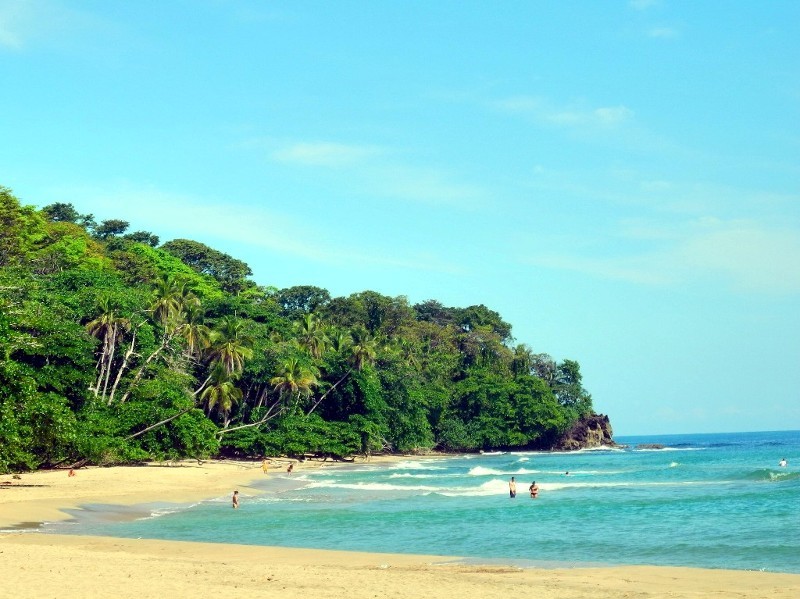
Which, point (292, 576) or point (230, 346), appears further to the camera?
point (230, 346)

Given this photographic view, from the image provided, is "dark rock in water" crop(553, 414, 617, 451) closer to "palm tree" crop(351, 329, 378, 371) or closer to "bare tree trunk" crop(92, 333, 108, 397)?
"palm tree" crop(351, 329, 378, 371)

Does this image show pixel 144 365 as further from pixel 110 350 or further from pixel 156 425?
pixel 156 425

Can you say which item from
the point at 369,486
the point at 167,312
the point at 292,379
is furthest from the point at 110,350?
the point at 292,379

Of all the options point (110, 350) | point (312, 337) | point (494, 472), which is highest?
point (312, 337)

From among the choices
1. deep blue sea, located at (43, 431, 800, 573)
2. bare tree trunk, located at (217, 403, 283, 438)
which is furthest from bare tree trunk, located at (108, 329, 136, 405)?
deep blue sea, located at (43, 431, 800, 573)

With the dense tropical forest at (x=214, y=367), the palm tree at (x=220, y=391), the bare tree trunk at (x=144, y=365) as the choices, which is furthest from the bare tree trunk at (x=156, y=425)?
the palm tree at (x=220, y=391)

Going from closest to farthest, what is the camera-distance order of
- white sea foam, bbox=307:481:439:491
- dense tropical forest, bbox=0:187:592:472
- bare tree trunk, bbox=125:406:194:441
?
dense tropical forest, bbox=0:187:592:472
white sea foam, bbox=307:481:439:491
bare tree trunk, bbox=125:406:194:441

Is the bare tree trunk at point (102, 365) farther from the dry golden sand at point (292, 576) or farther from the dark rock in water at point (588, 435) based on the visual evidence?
the dark rock in water at point (588, 435)

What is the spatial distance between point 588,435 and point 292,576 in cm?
10507

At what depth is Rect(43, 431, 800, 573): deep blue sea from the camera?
2266cm

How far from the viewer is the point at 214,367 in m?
60.8

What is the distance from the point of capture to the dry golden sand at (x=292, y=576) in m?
15.1

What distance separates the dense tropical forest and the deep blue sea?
7832 mm

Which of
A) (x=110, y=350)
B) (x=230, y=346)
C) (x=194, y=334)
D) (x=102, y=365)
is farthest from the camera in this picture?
(x=194, y=334)
